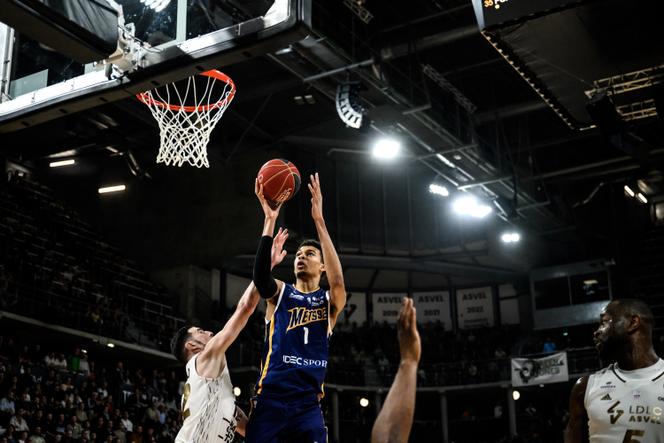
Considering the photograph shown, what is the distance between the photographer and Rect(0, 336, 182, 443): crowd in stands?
16.0 m

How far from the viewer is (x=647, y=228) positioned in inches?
1141

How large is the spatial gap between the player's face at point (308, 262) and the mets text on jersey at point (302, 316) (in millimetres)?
307

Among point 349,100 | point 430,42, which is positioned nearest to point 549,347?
point 430,42

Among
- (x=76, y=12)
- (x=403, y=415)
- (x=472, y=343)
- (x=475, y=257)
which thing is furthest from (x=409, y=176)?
(x=403, y=415)

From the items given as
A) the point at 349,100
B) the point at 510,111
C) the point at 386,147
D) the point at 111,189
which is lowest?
the point at 386,147

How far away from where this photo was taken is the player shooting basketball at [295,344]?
516 centimetres

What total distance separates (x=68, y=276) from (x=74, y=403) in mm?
5596

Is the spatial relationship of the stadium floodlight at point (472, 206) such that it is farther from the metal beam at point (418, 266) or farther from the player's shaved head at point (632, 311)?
the player's shaved head at point (632, 311)

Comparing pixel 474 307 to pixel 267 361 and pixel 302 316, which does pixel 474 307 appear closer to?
pixel 302 316

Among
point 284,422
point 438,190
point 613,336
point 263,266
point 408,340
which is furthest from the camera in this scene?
point 438,190

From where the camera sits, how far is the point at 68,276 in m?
22.4

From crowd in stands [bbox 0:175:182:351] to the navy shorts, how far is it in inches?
632

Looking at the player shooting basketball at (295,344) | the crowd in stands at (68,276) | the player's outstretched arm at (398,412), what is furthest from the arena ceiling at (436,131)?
the player's outstretched arm at (398,412)

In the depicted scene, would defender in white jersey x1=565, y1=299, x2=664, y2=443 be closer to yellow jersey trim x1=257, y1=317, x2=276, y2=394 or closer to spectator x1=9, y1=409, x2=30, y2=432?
yellow jersey trim x1=257, y1=317, x2=276, y2=394
